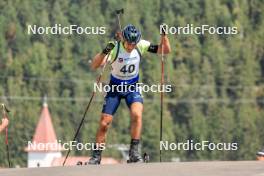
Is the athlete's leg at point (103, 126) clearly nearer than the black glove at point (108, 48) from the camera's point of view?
No

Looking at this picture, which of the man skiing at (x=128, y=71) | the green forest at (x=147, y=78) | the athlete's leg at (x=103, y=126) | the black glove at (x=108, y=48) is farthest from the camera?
the green forest at (x=147, y=78)

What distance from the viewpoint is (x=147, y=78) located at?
168750mm

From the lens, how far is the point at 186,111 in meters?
178

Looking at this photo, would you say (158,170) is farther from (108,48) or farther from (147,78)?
(147,78)

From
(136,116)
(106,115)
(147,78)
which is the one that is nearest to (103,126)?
(106,115)

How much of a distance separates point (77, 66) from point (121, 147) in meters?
33.3

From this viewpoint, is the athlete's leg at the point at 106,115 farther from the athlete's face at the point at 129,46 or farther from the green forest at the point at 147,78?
the green forest at the point at 147,78

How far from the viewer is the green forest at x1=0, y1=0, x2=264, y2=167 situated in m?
154

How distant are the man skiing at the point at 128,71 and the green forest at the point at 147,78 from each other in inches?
→ 4714

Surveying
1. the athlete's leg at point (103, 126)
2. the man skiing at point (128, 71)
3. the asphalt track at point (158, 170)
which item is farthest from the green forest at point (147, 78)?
the asphalt track at point (158, 170)

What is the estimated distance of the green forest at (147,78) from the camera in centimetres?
15450

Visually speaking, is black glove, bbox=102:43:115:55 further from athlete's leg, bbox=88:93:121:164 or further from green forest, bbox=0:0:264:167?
green forest, bbox=0:0:264:167

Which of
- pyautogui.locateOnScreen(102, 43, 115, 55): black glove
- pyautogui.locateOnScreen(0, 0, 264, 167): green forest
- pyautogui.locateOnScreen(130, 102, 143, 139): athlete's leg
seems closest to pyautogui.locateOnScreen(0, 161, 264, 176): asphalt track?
pyautogui.locateOnScreen(130, 102, 143, 139): athlete's leg

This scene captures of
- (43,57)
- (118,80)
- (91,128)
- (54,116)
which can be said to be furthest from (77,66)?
(118,80)
